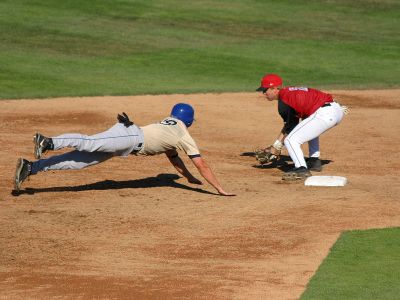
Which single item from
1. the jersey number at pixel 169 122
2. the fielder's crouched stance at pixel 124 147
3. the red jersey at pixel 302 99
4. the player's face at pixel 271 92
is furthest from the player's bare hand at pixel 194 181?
the red jersey at pixel 302 99

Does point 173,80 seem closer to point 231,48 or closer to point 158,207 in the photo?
point 231,48

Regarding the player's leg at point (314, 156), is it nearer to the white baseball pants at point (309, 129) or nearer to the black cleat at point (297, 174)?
the white baseball pants at point (309, 129)

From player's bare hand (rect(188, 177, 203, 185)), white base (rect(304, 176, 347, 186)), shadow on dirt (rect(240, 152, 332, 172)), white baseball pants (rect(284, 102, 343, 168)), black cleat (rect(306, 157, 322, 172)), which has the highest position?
white baseball pants (rect(284, 102, 343, 168))

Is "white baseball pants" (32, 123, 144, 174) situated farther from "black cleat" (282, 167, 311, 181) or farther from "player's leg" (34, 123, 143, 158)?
"black cleat" (282, 167, 311, 181)

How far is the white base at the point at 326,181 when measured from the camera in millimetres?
13742

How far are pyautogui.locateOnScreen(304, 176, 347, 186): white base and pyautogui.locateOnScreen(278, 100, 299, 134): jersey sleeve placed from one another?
49.7 inches

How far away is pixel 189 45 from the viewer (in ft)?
87.3

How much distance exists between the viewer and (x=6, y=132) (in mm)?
17406

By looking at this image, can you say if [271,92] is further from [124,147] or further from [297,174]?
[124,147]

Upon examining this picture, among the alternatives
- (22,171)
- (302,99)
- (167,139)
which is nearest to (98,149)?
(167,139)

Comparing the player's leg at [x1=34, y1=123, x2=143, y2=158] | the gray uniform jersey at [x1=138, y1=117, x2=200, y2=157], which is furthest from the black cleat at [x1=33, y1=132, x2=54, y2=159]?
the gray uniform jersey at [x1=138, y1=117, x2=200, y2=157]

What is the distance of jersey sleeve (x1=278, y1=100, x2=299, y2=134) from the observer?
1464 cm

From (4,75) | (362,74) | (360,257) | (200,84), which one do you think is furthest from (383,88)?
(360,257)

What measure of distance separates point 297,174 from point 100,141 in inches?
126
